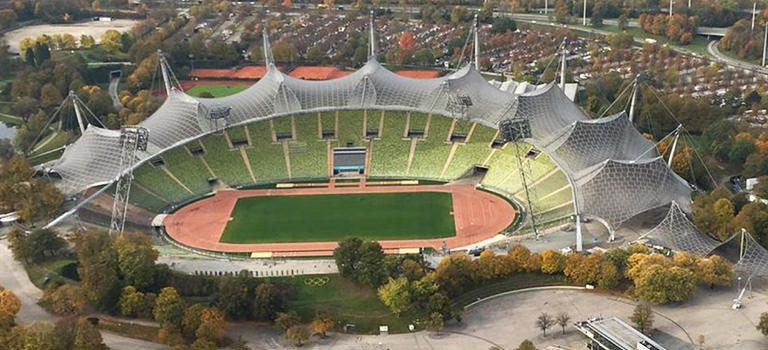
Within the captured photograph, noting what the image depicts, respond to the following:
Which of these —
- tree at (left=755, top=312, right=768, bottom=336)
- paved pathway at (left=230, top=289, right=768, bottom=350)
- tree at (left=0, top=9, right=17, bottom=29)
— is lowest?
paved pathway at (left=230, top=289, right=768, bottom=350)

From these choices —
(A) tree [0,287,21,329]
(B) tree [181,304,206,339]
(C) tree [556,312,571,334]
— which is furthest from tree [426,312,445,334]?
(A) tree [0,287,21,329]

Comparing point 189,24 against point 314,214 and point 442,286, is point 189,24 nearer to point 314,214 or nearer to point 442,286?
point 314,214

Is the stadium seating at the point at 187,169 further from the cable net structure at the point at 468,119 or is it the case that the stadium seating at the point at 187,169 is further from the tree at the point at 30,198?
the tree at the point at 30,198

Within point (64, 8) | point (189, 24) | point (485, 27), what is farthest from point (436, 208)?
point (64, 8)

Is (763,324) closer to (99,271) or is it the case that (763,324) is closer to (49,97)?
(99,271)

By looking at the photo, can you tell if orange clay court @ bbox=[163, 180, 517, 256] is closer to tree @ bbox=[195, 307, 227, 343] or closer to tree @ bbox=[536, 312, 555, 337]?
tree @ bbox=[195, 307, 227, 343]

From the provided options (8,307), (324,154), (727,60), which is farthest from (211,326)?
(727,60)
